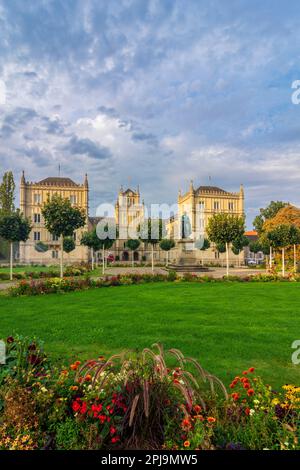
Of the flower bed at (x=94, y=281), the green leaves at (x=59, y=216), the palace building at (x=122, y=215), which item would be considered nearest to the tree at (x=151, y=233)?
the flower bed at (x=94, y=281)

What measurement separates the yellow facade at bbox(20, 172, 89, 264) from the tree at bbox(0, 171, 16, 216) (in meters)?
2.03

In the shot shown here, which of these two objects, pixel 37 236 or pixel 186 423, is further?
pixel 37 236

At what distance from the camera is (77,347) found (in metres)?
6.55

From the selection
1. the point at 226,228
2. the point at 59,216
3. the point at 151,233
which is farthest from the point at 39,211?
the point at 226,228

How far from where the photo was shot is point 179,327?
26.7 feet

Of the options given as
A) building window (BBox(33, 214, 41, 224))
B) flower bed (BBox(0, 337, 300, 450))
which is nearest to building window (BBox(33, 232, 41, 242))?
building window (BBox(33, 214, 41, 224))

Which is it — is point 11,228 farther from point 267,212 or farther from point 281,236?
point 267,212

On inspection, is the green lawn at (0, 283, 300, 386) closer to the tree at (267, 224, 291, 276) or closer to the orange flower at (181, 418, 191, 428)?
the orange flower at (181, 418, 191, 428)

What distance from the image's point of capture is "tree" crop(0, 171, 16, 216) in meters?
62.1

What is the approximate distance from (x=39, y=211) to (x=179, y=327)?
62.8 m

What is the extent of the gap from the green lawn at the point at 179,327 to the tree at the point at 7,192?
181ft

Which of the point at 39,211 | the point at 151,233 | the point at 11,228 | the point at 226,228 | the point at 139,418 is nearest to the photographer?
the point at 139,418

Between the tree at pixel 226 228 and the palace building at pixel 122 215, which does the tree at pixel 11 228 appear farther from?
the palace building at pixel 122 215
